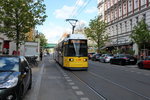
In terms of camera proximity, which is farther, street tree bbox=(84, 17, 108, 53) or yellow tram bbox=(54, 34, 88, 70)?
street tree bbox=(84, 17, 108, 53)

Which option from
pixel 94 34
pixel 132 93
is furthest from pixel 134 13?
pixel 132 93

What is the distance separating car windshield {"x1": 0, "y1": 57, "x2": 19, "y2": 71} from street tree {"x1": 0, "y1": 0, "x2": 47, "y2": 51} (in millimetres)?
13513

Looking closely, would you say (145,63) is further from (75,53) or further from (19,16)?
(19,16)

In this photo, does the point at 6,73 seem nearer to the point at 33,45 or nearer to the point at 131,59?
Result: the point at 131,59

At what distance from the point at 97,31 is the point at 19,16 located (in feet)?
119

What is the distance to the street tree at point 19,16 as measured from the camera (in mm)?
19906

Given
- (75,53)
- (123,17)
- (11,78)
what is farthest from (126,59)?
(11,78)

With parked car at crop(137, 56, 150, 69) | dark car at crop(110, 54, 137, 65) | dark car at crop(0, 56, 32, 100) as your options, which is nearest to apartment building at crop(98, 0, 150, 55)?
dark car at crop(110, 54, 137, 65)

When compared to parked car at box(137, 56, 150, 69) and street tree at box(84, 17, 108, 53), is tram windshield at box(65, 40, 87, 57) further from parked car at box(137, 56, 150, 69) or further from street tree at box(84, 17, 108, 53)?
street tree at box(84, 17, 108, 53)

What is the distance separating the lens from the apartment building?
36562mm

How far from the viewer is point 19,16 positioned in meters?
20.2

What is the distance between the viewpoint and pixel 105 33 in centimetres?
5653

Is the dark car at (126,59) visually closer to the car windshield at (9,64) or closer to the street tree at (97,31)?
the car windshield at (9,64)

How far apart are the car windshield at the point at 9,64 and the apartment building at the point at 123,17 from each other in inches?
1195
